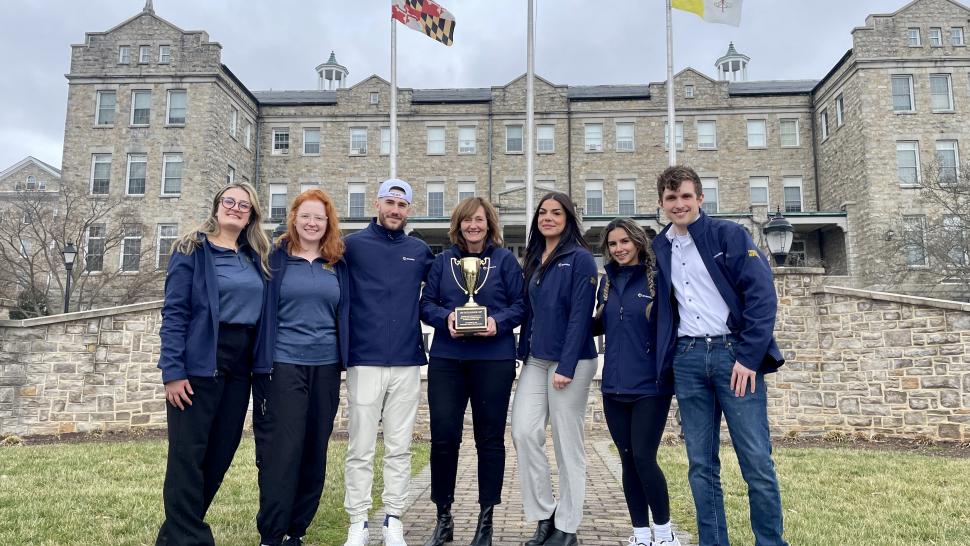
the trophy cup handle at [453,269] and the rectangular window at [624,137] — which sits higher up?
the rectangular window at [624,137]

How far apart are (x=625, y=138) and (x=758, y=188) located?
7.23 m

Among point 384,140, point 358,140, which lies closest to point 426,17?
point 384,140

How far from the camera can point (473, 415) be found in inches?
163

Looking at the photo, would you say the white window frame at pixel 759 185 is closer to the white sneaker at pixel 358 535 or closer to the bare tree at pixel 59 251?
the bare tree at pixel 59 251

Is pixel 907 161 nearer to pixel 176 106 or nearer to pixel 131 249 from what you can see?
pixel 176 106

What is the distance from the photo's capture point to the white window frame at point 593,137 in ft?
110

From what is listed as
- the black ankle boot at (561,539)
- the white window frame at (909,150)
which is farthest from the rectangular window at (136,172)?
the white window frame at (909,150)

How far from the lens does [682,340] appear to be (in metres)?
3.69

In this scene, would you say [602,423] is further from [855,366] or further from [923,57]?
[923,57]

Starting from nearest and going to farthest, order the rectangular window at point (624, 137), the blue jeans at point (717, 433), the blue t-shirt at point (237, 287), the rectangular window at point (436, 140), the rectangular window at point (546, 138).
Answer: the blue jeans at point (717, 433) → the blue t-shirt at point (237, 287) → the rectangular window at point (624, 137) → the rectangular window at point (546, 138) → the rectangular window at point (436, 140)

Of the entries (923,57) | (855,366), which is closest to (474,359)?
(855,366)

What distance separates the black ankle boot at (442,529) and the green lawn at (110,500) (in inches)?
A: 25.0

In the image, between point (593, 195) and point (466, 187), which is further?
point (466, 187)

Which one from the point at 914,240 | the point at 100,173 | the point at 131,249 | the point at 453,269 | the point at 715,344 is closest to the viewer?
the point at 715,344
